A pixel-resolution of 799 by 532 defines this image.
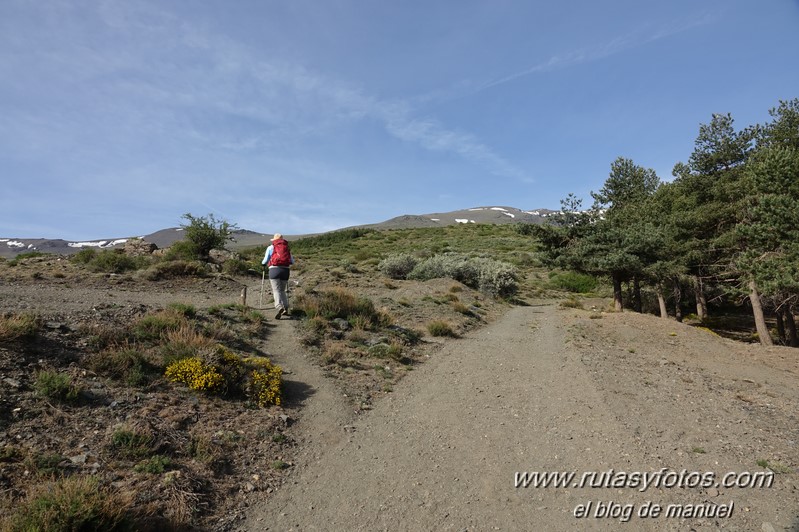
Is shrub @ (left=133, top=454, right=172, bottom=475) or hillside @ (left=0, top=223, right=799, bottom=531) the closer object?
hillside @ (left=0, top=223, right=799, bottom=531)

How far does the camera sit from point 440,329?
13.8 metres

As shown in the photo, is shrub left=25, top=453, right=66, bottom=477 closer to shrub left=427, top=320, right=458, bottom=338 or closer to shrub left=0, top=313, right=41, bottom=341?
shrub left=0, top=313, right=41, bottom=341

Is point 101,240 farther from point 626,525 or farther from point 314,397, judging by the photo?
point 626,525

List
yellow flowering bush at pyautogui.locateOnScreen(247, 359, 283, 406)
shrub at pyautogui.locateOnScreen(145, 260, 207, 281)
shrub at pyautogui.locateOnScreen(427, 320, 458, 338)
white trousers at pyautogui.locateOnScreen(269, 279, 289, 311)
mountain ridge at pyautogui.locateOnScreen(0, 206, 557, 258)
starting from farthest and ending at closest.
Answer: mountain ridge at pyautogui.locateOnScreen(0, 206, 557, 258) < shrub at pyautogui.locateOnScreen(145, 260, 207, 281) < shrub at pyautogui.locateOnScreen(427, 320, 458, 338) < white trousers at pyautogui.locateOnScreen(269, 279, 289, 311) < yellow flowering bush at pyautogui.locateOnScreen(247, 359, 283, 406)

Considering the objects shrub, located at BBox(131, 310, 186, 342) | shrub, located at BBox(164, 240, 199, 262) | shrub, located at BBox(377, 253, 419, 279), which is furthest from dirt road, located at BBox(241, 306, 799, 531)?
shrub, located at BBox(164, 240, 199, 262)

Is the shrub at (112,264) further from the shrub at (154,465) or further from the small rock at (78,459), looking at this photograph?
the shrub at (154,465)

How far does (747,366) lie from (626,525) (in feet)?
37.0

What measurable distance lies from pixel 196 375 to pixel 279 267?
5169 mm

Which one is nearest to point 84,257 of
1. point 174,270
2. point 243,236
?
point 174,270

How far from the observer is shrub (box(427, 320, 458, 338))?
13781mm

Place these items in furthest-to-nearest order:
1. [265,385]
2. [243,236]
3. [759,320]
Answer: [243,236] < [759,320] < [265,385]

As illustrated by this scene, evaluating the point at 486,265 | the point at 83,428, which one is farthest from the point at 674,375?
the point at 486,265

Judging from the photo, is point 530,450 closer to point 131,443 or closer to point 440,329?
point 131,443

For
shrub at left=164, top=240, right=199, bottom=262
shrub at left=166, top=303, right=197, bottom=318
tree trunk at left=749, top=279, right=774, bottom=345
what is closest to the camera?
shrub at left=166, top=303, right=197, bottom=318
